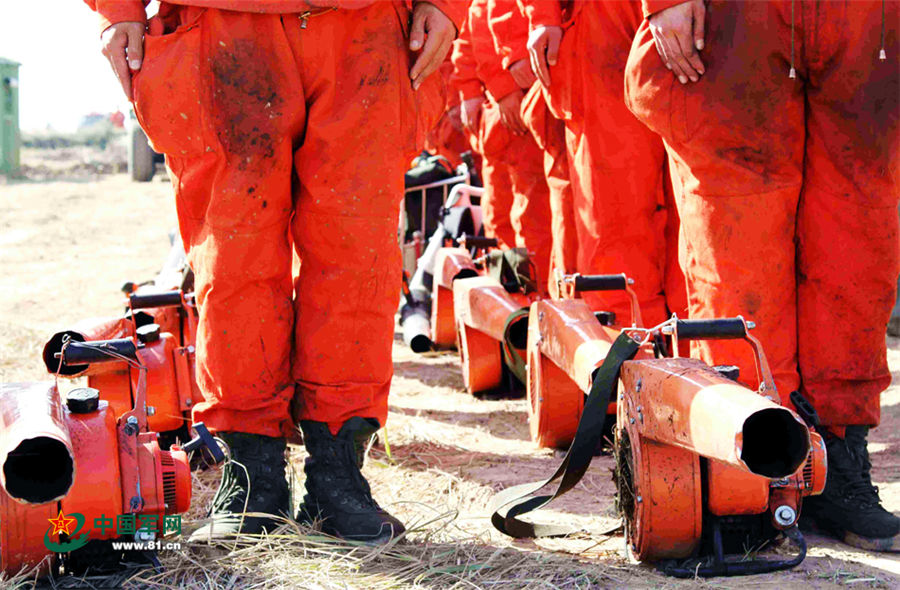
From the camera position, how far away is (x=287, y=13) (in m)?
2.57

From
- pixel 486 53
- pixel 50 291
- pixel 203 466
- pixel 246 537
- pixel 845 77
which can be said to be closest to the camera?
pixel 246 537

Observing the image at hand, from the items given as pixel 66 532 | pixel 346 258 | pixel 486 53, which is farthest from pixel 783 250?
pixel 486 53

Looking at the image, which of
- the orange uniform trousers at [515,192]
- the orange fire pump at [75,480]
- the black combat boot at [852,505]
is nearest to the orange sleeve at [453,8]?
the orange fire pump at [75,480]

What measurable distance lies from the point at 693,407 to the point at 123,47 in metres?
1.59

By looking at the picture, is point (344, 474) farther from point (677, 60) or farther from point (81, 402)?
point (677, 60)

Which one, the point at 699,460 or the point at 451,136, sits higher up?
the point at 451,136

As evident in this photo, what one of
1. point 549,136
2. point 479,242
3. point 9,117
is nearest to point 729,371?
point 549,136

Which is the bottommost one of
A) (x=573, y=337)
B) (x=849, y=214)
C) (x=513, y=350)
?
(x=513, y=350)

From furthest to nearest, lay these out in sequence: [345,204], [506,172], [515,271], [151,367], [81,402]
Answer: [506,172], [515,271], [151,367], [345,204], [81,402]

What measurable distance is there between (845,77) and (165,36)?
1691 mm

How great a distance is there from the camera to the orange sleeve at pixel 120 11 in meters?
2.55

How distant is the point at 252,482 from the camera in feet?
8.66

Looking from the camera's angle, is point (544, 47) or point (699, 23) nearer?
point (699, 23)

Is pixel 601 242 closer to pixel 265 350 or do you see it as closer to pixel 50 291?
pixel 265 350
